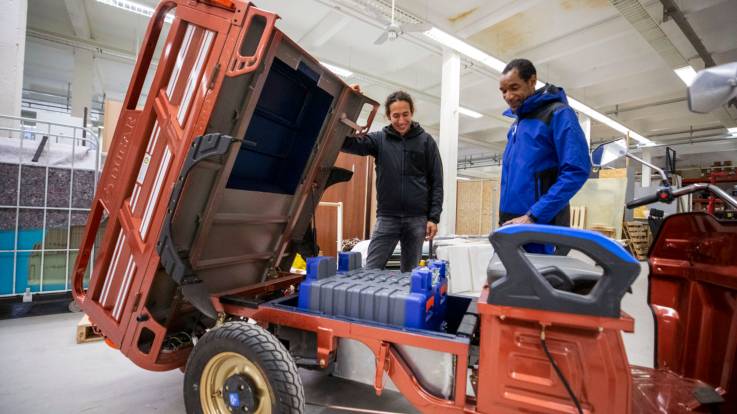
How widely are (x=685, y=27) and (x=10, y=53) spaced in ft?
34.9

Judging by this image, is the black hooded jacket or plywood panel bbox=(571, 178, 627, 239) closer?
the black hooded jacket

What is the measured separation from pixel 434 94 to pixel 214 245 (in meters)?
10.7

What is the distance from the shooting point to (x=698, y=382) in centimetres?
174

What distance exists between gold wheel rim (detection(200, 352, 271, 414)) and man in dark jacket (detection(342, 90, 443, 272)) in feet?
4.44

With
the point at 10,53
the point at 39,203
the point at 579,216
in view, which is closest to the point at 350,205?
the point at 39,203

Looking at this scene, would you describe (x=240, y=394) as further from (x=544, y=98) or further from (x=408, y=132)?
(x=544, y=98)

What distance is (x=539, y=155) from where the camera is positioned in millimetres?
2133

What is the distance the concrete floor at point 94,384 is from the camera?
2.17m

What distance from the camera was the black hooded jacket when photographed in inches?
114

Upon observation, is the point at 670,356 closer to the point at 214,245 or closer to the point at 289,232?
the point at 289,232

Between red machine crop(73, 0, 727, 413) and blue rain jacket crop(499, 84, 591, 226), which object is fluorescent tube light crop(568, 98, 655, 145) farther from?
red machine crop(73, 0, 727, 413)

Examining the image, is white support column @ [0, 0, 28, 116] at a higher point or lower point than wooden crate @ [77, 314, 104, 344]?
higher

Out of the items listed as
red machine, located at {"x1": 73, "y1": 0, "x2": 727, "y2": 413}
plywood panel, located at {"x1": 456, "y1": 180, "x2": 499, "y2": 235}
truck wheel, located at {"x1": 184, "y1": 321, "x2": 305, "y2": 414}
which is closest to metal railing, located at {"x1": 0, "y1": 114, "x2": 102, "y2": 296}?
red machine, located at {"x1": 73, "y1": 0, "x2": 727, "y2": 413}

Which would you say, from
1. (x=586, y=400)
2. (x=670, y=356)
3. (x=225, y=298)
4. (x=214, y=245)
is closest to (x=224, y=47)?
(x=214, y=245)
